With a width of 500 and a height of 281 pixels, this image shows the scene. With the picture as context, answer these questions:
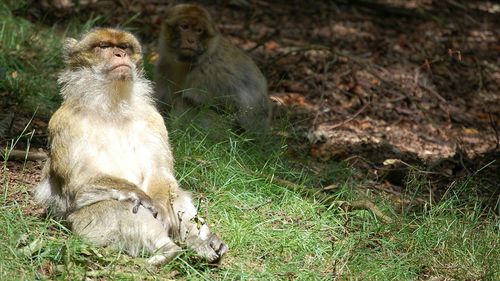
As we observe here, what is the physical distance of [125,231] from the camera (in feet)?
14.6

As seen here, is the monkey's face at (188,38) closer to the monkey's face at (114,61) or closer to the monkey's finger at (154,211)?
the monkey's face at (114,61)

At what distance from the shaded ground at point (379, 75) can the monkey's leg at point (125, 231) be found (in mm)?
1955

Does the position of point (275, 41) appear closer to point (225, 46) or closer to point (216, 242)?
point (225, 46)

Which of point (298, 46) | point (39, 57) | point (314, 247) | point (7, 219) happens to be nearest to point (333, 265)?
point (314, 247)

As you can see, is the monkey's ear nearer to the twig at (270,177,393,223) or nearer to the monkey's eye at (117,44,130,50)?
the monkey's eye at (117,44,130,50)

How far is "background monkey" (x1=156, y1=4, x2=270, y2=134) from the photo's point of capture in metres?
7.21

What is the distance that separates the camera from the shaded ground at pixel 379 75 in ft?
23.7

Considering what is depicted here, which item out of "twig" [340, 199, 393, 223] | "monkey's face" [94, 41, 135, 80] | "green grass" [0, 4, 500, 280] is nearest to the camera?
"green grass" [0, 4, 500, 280]

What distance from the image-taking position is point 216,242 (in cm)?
455

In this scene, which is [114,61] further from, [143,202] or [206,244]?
[206,244]

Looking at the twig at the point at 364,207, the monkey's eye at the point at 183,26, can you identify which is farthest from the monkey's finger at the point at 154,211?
the monkey's eye at the point at 183,26

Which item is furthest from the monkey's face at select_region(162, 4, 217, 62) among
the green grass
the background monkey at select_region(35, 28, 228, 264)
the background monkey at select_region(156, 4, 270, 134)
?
the background monkey at select_region(35, 28, 228, 264)

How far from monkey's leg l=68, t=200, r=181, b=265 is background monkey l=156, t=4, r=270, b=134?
8.80 ft

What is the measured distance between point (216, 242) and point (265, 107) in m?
3.18
